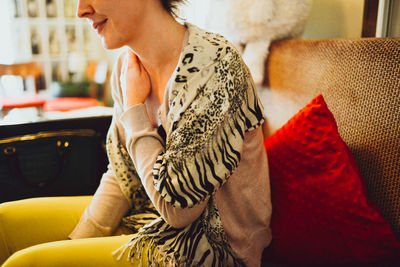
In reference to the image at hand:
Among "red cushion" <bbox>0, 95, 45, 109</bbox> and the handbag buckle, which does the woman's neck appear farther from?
"red cushion" <bbox>0, 95, 45, 109</bbox>

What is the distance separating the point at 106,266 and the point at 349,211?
0.54 meters

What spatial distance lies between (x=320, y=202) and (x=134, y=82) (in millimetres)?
530

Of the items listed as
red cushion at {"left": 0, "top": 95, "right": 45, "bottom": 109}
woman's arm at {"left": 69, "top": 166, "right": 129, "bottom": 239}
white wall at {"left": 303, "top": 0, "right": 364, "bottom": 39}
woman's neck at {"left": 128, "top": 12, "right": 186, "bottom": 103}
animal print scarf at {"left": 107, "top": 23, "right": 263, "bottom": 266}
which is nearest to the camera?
animal print scarf at {"left": 107, "top": 23, "right": 263, "bottom": 266}

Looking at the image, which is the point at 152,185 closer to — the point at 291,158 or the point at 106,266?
the point at 106,266

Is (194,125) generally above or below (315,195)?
above

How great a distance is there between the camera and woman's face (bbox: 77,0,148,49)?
0.69 m

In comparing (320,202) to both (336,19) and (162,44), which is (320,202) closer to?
(162,44)

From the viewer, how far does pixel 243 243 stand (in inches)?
29.9

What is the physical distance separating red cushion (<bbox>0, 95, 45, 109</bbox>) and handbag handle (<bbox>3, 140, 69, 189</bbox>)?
1.99m

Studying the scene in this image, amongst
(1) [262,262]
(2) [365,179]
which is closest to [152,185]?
(1) [262,262]

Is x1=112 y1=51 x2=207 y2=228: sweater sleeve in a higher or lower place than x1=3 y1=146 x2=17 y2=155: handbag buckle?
higher

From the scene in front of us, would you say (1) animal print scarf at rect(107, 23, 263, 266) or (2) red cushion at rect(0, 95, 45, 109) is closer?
(1) animal print scarf at rect(107, 23, 263, 266)

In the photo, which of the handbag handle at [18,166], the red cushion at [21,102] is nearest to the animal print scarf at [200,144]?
the handbag handle at [18,166]

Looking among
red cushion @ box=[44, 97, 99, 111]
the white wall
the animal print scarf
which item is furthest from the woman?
red cushion @ box=[44, 97, 99, 111]
